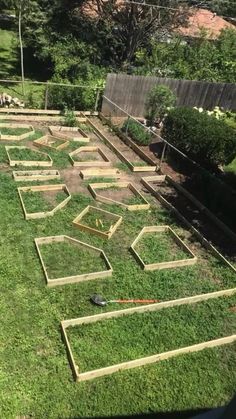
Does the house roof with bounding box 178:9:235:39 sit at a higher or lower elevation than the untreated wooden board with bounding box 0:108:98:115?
higher

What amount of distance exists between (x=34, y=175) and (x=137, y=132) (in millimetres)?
5433

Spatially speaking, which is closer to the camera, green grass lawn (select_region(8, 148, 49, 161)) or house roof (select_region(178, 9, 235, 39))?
green grass lawn (select_region(8, 148, 49, 161))

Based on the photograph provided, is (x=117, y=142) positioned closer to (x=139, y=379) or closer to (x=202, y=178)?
(x=202, y=178)

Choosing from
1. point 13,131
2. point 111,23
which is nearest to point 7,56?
point 111,23

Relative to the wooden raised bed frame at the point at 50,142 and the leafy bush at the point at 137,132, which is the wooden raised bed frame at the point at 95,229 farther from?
the leafy bush at the point at 137,132

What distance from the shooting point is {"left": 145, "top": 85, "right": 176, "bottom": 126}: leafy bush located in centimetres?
1608

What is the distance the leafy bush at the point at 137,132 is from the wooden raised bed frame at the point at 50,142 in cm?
277

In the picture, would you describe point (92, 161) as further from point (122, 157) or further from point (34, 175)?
point (34, 175)

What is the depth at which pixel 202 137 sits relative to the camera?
43.3 feet

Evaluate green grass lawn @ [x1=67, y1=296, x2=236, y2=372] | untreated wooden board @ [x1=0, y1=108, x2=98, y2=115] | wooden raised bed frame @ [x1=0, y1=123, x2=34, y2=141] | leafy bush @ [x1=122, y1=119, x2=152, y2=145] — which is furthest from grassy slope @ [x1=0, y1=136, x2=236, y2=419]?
untreated wooden board @ [x1=0, y1=108, x2=98, y2=115]

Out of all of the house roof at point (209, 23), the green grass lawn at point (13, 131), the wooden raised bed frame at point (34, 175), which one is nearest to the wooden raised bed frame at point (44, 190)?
the wooden raised bed frame at point (34, 175)

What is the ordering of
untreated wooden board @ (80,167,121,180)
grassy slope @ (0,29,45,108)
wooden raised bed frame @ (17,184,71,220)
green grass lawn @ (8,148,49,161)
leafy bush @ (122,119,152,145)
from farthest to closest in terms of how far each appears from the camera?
grassy slope @ (0,29,45,108), leafy bush @ (122,119,152,145), green grass lawn @ (8,148,49,161), untreated wooden board @ (80,167,121,180), wooden raised bed frame @ (17,184,71,220)

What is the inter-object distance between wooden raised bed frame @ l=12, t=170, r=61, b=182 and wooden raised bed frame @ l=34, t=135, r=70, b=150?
6.16ft

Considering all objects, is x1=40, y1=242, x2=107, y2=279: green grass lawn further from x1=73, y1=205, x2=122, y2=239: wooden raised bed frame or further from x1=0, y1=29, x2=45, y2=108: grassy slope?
x1=0, y1=29, x2=45, y2=108: grassy slope
